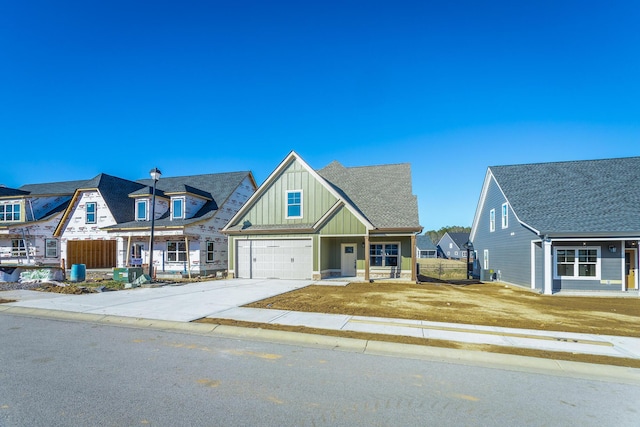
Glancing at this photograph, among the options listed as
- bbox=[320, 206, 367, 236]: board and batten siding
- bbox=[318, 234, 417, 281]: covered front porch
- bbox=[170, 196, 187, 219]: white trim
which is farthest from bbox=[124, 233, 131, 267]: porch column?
bbox=[320, 206, 367, 236]: board and batten siding

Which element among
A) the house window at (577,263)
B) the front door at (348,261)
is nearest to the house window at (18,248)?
the front door at (348,261)

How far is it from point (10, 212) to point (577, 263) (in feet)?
130

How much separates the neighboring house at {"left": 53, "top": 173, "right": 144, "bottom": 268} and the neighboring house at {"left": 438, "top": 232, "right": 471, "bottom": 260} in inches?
2769

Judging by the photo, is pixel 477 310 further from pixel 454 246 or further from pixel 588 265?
pixel 454 246

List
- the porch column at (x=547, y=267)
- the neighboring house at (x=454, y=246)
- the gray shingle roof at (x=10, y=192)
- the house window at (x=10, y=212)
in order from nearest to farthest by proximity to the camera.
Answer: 1. the porch column at (x=547, y=267)
2. the house window at (x=10, y=212)
3. the gray shingle roof at (x=10, y=192)
4. the neighboring house at (x=454, y=246)

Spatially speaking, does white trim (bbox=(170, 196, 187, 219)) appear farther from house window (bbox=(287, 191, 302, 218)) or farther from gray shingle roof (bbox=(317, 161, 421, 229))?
gray shingle roof (bbox=(317, 161, 421, 229))

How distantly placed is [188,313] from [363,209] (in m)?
14.1

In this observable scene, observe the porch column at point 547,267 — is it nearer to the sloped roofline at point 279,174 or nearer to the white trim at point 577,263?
the white trim at point 577,263

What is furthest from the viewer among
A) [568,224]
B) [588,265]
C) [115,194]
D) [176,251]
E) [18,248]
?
[18,248]

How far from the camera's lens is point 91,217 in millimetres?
25562

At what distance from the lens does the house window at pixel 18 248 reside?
1064 inches

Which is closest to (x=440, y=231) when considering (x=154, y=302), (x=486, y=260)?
(x=486, y=260)

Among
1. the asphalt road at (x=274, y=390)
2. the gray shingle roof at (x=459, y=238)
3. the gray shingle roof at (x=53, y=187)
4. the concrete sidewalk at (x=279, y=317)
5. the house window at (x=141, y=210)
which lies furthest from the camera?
the gray shingle roof at (x=459, y=238)

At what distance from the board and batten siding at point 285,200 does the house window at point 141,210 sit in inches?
321
